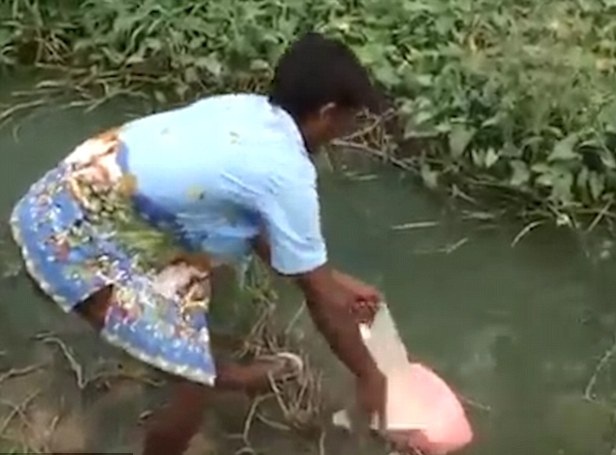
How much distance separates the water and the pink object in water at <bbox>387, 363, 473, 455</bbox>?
17 cm

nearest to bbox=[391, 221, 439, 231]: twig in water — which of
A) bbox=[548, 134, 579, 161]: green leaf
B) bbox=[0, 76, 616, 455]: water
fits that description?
bbox=[0, 76, 616, 455]: water

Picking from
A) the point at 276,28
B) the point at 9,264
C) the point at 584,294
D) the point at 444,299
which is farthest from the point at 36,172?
the point at 584,294

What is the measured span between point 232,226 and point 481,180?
4.31 ft

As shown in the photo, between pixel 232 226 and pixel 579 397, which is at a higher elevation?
pixel 232 226

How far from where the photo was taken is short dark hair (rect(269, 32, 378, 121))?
298 cm

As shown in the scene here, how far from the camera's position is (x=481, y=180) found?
420cm

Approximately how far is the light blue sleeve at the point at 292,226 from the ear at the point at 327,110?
5.6 inches

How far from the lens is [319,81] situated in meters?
2.99

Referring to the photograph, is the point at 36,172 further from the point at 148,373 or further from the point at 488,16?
the point at 488,16

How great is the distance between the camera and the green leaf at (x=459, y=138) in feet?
13.8

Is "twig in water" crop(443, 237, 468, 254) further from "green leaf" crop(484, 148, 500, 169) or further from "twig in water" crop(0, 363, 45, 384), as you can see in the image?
"twig in water" crop(0, 363, 45, 384)

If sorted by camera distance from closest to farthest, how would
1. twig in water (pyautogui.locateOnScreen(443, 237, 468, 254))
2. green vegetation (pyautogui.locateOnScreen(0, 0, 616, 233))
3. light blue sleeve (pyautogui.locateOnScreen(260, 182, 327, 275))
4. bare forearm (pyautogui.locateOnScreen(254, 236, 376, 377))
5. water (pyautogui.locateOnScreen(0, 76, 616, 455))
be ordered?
light blue sleeve (pyautogui.locateOnScreen(260, 182, 327, 275)) < bare forearm (pyautogui.locateOnScreen(254, 236, 376, 377)) < water (pyautogui.locateOnScreen(0, 76, 616, 455)) < twig in water (pyautogui.locateOnScreen(443, 237, 468, 254)) < green vegetation (pyautogui.locateOnScreen(0, 0, 616, 233))

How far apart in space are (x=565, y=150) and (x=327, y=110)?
4.26ft

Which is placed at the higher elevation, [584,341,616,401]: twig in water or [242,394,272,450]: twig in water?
[242,394,272,450]: twig in water
